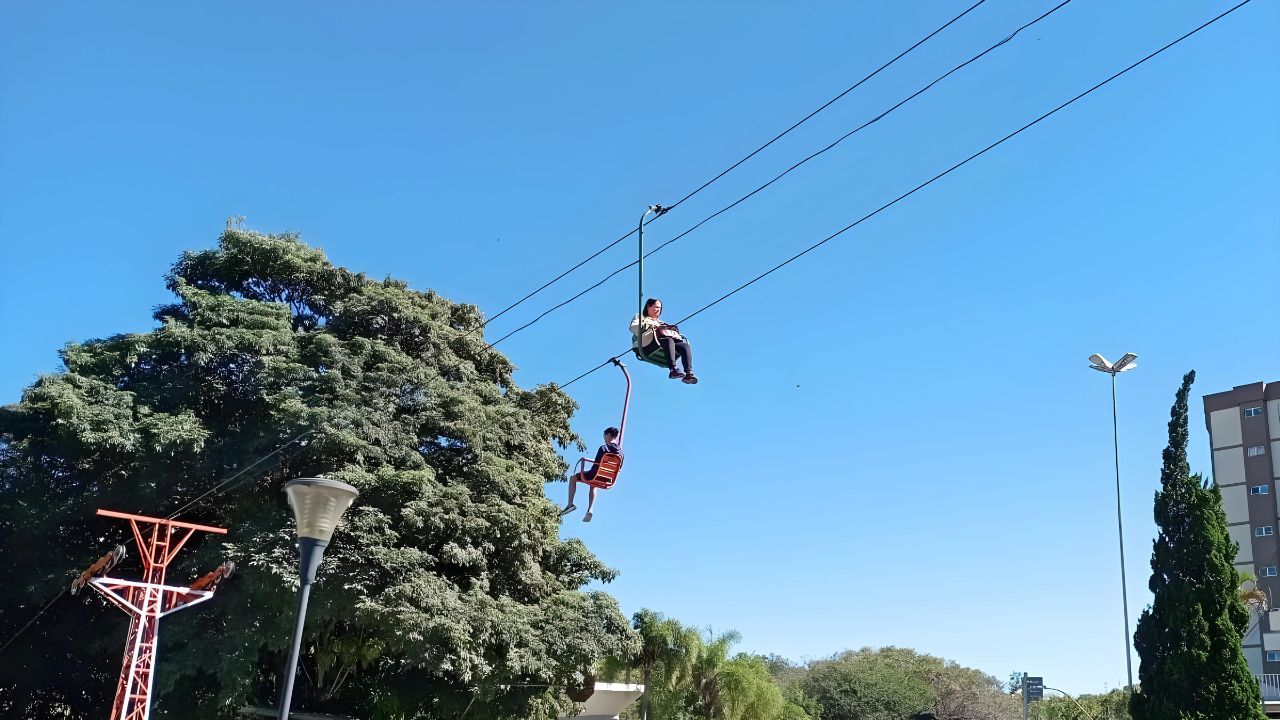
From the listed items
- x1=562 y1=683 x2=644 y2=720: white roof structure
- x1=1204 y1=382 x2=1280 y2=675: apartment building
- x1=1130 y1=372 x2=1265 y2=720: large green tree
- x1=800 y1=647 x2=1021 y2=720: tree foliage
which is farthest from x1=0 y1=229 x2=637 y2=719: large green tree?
x1=1204 y1=382 x2=1280 y2=675: apartment building

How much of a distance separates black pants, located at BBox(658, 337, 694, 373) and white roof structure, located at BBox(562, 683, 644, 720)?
21968 millimetres

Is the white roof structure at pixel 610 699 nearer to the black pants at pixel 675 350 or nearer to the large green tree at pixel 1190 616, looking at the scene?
the large green tree at pixel 1190 616

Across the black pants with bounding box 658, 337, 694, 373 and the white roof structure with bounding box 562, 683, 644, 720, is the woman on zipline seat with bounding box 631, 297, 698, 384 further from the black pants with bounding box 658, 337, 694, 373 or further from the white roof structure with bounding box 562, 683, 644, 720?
the white roof structure with bounding box 562, 683, 644, 720

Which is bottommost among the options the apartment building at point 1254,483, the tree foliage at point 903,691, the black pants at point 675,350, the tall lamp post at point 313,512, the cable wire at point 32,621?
the tree foliage at point 903,691

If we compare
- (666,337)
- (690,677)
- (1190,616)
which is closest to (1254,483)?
(1190,616)

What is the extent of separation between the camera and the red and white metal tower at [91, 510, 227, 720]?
17484mm

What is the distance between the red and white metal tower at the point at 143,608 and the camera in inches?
688

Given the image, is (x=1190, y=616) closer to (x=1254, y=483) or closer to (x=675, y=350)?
(x=675, y=350)

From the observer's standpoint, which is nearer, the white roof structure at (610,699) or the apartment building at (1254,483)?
the white roof structure at (610,699)

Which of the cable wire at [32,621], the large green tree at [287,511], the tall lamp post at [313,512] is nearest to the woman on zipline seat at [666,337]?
the tall lamp post at [313,512]

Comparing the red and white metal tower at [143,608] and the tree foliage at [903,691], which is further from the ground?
the red and white metal tower at [143,608]

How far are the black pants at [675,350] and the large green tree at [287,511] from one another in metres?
9.27

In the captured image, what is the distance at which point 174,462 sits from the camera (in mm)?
20453

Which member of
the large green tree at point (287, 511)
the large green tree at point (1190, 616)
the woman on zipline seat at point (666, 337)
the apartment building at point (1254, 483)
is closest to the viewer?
the woman on zipline seat at point (666, 337)
